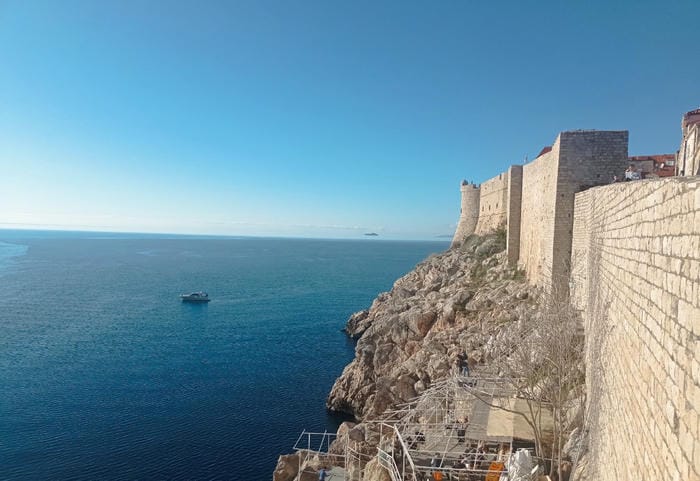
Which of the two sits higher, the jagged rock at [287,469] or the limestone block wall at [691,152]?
the limestone block wall at [691,152]

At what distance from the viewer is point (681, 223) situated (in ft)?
10.5

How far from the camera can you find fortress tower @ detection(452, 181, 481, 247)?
42.0 meters

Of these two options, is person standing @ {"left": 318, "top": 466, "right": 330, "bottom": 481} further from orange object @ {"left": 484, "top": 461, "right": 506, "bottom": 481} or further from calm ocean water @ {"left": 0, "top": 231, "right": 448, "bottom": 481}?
orange object @ {"left": 484, "top": 461, "right": 506, "bottom": 481}

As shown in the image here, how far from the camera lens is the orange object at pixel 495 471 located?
10497 mm

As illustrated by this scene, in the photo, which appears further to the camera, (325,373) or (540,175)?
(325,373)

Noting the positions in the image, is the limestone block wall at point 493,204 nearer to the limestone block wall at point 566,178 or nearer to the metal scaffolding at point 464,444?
the limestone block wall at point 566,178

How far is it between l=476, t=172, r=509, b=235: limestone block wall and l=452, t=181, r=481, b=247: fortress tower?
1091mm

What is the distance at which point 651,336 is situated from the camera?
4.04 m

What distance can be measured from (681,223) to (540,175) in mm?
18087

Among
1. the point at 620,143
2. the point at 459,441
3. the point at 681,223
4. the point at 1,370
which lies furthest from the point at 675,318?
the point at 1,370

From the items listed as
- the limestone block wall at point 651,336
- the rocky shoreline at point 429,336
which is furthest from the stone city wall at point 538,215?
the limestone block wall at point 651,336

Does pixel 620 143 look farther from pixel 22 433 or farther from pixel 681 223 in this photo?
pixel 22 433

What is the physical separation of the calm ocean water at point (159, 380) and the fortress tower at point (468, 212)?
616 inches

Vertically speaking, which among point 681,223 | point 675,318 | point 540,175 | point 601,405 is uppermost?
point 540,175
